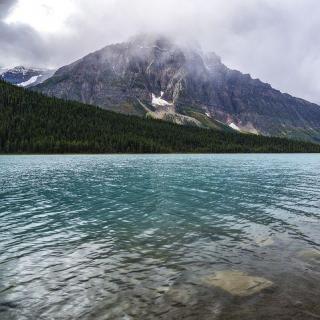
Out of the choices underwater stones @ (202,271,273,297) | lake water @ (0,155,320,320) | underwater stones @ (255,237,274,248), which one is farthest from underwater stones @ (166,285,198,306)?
underwater stones @ (255,237,274,248)

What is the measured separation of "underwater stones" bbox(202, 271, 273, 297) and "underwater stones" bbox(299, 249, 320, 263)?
463 centimetres

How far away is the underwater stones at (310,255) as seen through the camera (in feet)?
67.8

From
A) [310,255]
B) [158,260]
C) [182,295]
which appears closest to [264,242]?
[310,255]

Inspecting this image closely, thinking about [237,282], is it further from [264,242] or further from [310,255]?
[264,242]

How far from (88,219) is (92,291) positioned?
16059 millimetres

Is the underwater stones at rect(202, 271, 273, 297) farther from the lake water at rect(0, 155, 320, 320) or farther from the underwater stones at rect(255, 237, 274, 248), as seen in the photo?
the underwater stones at rect(255, 237, 274, 248)

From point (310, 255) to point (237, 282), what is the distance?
678cm

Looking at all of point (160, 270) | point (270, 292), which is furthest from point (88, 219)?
point (270, 292)

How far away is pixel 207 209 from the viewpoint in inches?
1462

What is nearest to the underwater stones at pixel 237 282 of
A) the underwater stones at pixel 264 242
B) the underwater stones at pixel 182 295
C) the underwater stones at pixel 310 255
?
the underwater stones at pixel 182 295

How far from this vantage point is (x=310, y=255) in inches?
844

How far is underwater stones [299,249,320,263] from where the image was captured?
20672mm

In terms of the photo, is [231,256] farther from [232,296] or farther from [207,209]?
[207,209]

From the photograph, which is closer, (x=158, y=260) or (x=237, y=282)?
(x=237, y=282)
